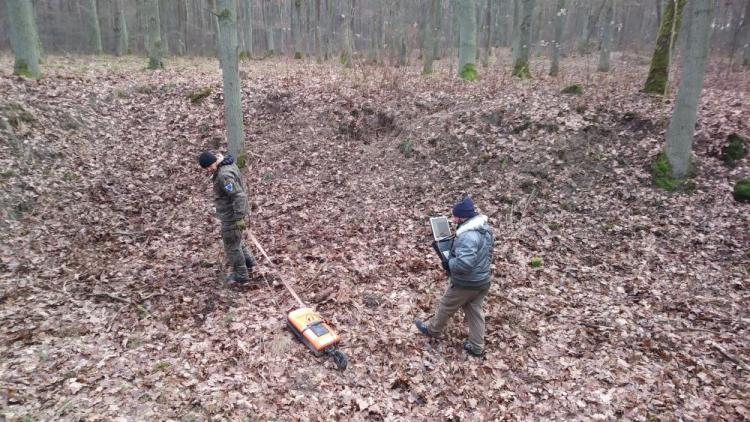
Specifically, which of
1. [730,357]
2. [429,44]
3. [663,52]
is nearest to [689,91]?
[663,52]

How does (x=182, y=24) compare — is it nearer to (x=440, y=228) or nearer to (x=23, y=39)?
(x=23, y=39)

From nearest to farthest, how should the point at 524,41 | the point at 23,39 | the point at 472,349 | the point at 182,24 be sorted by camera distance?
the point at 472,349, the point at 23,39, the point at 524,41, the point at 182,24

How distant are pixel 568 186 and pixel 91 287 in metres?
9.40

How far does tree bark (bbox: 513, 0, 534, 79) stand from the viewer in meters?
14.7

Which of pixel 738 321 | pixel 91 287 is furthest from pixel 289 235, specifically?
pixel 738 321

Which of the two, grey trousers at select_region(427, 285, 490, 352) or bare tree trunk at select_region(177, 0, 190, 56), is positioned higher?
bare tree trunk at select_region(177, 0, 190, 56)

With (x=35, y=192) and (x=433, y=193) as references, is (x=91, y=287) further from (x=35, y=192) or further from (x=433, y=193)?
(x=433, y=193)

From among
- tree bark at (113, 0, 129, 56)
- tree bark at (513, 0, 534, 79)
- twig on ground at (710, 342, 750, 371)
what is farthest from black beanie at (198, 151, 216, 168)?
tree bark at (113, 0, 129, 56)

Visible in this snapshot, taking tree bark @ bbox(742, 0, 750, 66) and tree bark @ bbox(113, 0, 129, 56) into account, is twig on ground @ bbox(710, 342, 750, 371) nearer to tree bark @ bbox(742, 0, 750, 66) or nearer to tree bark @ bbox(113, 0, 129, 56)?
tree bark @ bbox(742, 0, 750, 66)

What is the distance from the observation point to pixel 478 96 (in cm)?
1260

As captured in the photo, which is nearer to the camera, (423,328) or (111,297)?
(423,328)

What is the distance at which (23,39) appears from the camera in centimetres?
1188

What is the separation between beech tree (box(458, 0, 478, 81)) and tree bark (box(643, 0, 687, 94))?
5322 mm

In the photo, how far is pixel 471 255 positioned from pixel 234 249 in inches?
156
